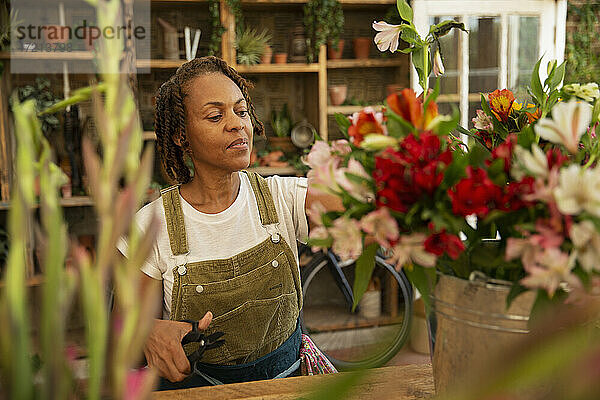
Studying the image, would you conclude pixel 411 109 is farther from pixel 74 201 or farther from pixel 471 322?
pixel 74 201

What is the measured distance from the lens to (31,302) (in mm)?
362

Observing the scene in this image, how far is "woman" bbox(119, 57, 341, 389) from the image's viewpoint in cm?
143

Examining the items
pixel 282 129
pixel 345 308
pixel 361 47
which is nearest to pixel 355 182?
pixel 282 129

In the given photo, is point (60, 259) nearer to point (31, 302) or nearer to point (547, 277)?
point (31, 302)

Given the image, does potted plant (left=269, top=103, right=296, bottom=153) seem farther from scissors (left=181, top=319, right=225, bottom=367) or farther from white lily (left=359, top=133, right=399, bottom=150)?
white lily (left=359, top=133, right=399, bottom=150)

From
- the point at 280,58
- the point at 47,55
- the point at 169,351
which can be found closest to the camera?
the point at 169,351

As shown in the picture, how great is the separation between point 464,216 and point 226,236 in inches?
37.9

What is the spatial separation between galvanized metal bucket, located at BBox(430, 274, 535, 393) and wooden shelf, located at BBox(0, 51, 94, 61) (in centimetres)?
290

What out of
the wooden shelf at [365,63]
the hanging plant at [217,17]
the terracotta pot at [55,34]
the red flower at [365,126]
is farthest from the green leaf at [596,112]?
the terracotta pot at [55,34]

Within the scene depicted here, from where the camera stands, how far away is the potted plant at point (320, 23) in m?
3.29

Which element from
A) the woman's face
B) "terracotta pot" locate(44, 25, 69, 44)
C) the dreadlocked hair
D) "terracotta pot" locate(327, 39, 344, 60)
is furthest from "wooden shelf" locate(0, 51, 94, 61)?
the woman's face

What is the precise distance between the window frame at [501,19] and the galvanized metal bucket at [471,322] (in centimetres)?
280

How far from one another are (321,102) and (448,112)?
2.62 ft

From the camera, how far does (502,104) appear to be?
974 millimetres
